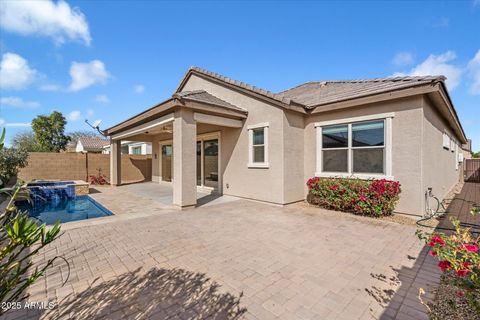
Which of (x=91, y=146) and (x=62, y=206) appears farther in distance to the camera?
(x=91, y=146)

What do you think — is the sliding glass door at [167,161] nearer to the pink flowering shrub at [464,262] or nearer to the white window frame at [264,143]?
the white window frame at [264,143]

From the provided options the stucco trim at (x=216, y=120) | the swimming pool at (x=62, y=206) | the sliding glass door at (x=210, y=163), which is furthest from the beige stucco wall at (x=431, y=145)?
the swimming pool at (x=62, y=206)

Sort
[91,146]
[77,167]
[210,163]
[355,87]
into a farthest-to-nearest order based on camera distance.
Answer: [91,146] → [77,167] → [210,163] → [355,87]

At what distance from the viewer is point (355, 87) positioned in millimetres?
9281

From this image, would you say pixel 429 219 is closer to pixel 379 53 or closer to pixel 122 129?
pixel 379 53

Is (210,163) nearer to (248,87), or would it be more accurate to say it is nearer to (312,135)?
(248,87)

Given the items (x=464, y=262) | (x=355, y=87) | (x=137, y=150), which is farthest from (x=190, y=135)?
(x=137, y=150)

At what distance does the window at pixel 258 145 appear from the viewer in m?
9.35

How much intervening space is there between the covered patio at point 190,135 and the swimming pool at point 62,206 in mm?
2995

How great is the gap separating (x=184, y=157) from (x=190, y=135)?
0.87 meters

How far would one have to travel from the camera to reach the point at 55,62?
519 inches

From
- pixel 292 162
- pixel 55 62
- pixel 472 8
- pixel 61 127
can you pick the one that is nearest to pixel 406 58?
pixel 472 8

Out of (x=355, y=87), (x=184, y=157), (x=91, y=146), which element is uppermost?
(x=355, y=87)

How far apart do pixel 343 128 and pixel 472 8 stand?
273 inches
